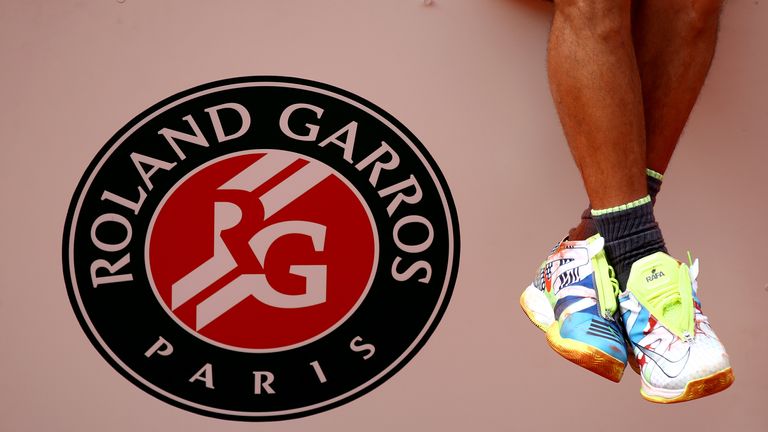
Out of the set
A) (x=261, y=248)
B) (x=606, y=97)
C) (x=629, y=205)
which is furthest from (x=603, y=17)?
(x=261, y=248)

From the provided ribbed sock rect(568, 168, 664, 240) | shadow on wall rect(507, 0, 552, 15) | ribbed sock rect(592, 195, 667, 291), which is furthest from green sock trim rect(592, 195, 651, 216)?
shadow on wall rect(507, 0, 552, 15)

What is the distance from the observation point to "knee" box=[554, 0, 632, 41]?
1035 millimetres

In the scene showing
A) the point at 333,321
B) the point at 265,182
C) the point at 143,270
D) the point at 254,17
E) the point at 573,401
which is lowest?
the point at 573,401

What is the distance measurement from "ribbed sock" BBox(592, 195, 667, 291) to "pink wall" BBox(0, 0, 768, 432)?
0.96 ft

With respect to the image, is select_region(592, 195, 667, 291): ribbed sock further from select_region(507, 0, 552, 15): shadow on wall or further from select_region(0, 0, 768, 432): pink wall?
select_region(507, 0, 552, 15): shadow on wall

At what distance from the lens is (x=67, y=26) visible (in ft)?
4.21

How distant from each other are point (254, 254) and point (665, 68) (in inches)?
26.0

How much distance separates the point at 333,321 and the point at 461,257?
0.23 metres

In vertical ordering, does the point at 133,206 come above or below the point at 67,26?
below

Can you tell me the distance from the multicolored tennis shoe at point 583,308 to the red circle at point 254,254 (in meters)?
0.33

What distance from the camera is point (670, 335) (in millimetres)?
985

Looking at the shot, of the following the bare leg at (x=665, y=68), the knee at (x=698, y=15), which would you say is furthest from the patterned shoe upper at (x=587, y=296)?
the knee at (x=698, y=15)

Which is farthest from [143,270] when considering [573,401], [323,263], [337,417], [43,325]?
[573,401]

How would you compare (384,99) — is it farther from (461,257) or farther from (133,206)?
(133,206)
